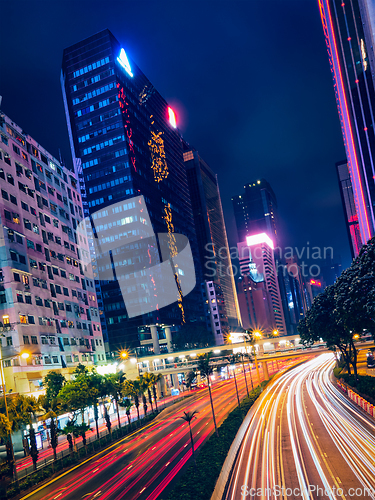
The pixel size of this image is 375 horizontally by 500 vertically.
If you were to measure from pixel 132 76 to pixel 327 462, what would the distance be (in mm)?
183093

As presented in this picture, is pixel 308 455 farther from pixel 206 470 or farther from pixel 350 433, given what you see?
pixel 206 470

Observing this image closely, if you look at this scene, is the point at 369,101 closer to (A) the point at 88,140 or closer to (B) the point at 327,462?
(B) the point at 327,462

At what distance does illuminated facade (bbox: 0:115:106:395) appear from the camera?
76.2 m

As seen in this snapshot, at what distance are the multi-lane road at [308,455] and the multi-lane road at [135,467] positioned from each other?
308 inches

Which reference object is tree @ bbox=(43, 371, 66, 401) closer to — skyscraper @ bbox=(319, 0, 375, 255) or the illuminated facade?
the illuminated facade

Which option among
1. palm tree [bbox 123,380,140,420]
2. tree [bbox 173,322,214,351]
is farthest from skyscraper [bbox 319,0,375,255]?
tree [bbox 173,322,214,351]

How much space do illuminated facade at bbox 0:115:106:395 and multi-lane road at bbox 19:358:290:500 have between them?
24.5 metres

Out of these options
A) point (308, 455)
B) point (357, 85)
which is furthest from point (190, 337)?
point (308, 455)

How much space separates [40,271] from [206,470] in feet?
207

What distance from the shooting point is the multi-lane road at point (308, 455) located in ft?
101

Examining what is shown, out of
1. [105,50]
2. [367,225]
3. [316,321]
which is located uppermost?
[105,50]

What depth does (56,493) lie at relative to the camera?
141 feet

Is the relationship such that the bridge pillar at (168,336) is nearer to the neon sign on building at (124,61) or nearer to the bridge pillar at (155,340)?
the bridge pillar at (155,340)

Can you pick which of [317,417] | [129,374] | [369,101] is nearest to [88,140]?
[129,374]
